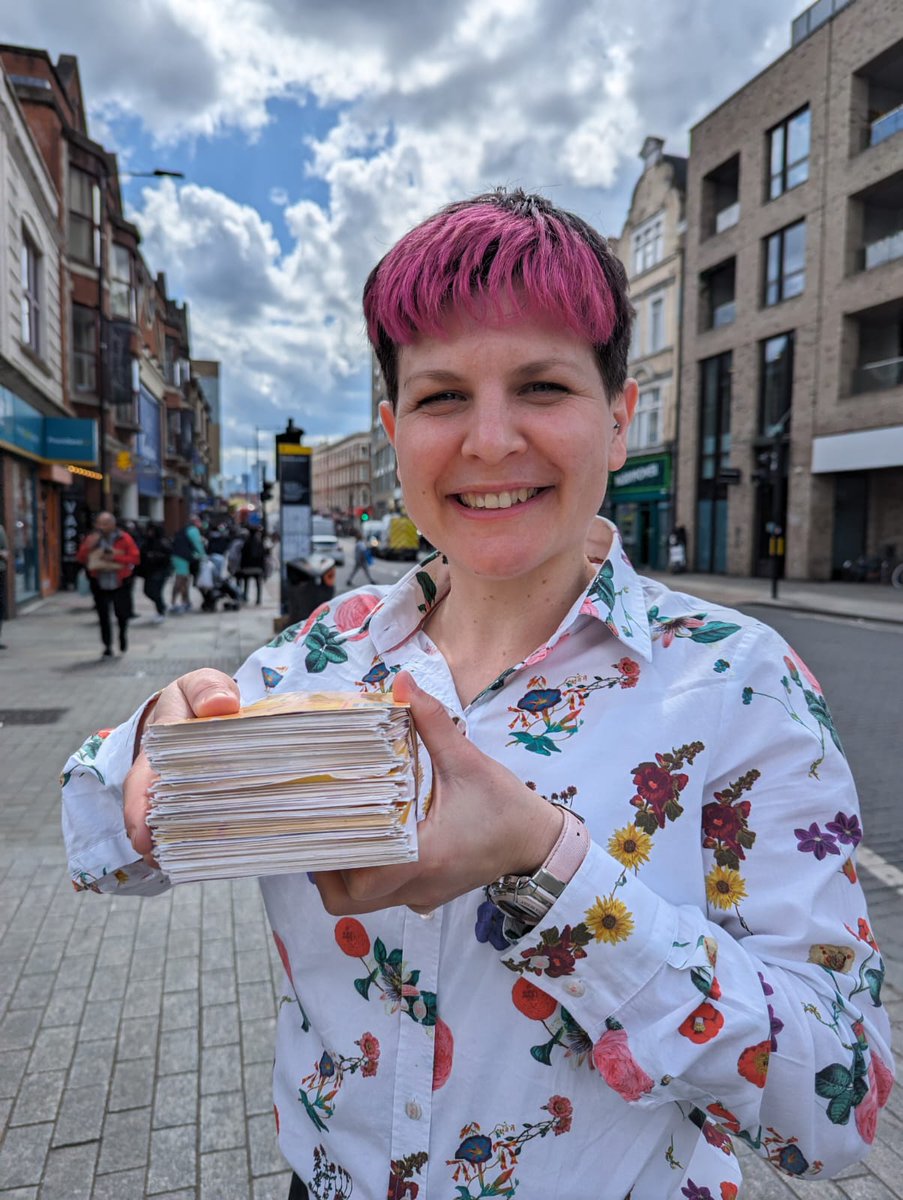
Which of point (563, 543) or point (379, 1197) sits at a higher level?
point (563, 543)

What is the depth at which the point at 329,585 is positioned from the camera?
32.3 feet

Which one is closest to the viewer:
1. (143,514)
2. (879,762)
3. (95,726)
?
(879,762)

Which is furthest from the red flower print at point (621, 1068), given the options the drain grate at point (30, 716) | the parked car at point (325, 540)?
the parked car at point (325, 540)

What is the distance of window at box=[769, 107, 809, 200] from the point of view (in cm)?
2208

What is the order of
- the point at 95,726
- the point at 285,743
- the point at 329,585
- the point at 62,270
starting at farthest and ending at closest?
the point at 62,270 → the point at 329,585 → the point at 95,726 → the point at 285,743

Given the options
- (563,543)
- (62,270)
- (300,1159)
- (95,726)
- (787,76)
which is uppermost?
(787,76)

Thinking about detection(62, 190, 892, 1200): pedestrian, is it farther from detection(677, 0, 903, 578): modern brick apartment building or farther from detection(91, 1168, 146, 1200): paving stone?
detection(677, 0, 903, 578): modern brick apartment building

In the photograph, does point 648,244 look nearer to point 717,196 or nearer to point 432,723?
point 717,196

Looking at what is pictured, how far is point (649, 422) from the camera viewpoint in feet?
97.3

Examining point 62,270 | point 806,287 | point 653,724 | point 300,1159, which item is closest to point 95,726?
point 300,1159

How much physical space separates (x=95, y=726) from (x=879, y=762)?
6.66m

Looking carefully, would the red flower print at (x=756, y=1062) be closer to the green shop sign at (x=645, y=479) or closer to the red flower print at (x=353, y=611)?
the red flower print at (x=353, y=611)

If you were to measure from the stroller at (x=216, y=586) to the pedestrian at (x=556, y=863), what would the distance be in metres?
15.4

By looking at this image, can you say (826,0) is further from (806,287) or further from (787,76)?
(806,287)
